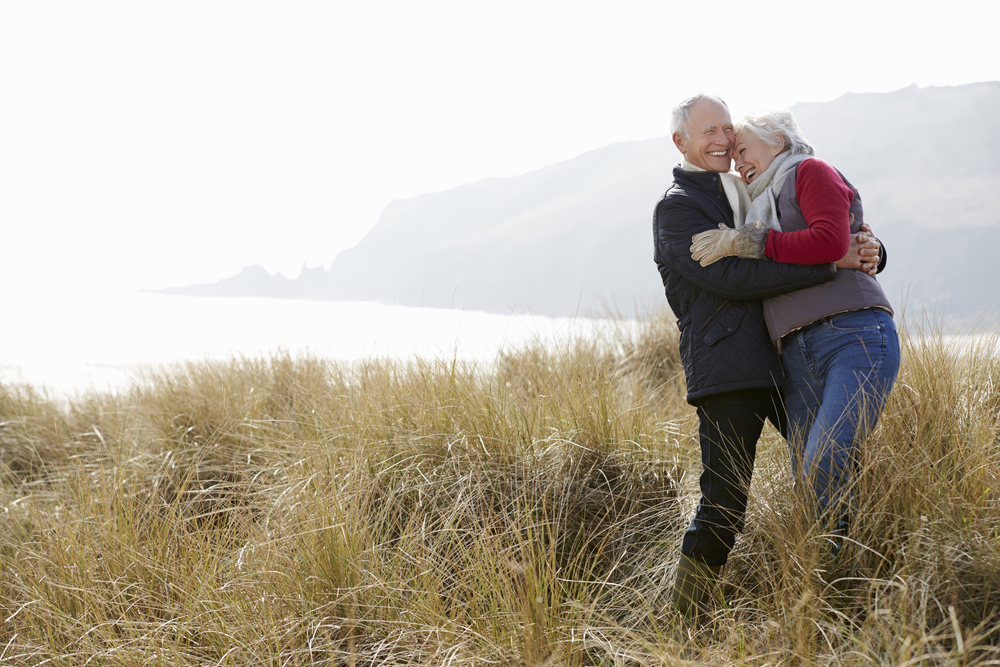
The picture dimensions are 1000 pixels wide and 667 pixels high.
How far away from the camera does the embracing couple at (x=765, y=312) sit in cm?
169

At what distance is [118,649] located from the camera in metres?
1.69

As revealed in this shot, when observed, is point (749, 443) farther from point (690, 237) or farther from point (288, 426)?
point (288, 426)

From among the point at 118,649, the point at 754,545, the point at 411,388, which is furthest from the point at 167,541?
the point at 754,545

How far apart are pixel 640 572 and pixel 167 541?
187 cm

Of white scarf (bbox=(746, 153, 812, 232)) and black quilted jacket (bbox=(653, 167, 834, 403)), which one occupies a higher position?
white scarf (bbox=(746, 153, 812, 232))

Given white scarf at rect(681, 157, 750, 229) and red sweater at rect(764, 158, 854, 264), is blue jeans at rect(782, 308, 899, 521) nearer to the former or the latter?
red sweater at rect(764, 158, 854, 264)

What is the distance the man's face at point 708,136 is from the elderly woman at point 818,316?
10cm

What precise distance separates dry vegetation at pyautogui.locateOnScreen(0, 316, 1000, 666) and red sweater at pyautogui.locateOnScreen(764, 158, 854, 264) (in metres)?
0.57

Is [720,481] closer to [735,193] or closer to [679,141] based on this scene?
[735,193]

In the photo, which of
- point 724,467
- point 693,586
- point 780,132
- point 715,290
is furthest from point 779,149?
point 693,586

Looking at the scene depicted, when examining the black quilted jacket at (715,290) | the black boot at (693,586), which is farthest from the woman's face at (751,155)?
the black boot at (693,586)

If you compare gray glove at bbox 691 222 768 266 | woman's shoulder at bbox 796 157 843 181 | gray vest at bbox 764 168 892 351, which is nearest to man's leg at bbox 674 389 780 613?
gray vest at bbox 764 168 892 351

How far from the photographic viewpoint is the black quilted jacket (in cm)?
174

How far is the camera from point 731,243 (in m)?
1.75
